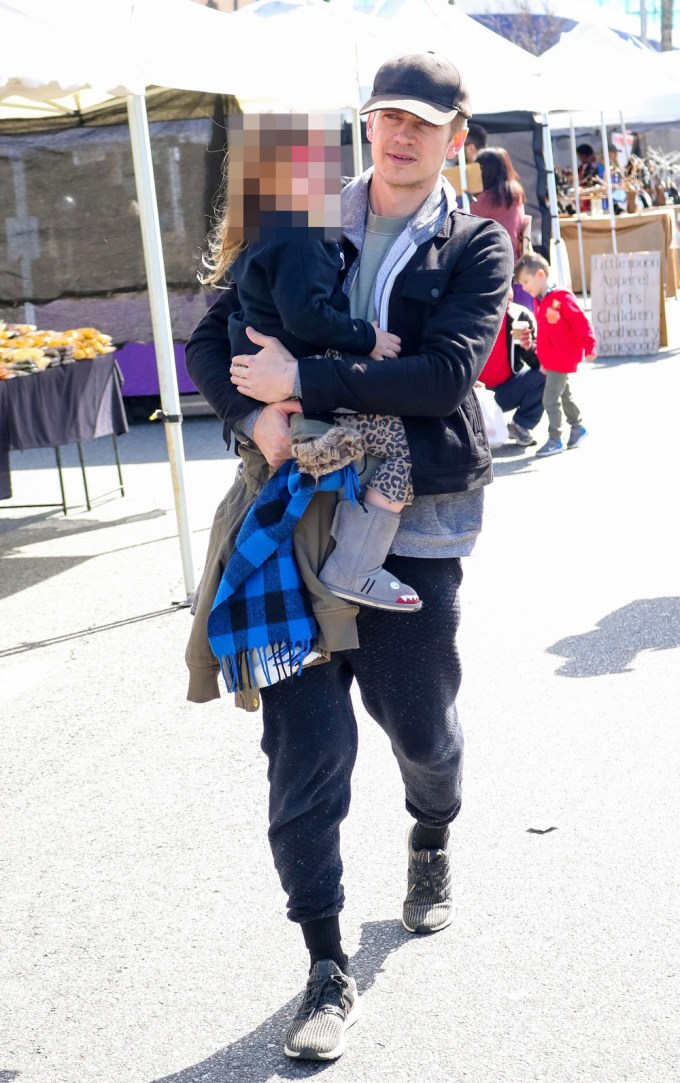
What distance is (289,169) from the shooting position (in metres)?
2.59

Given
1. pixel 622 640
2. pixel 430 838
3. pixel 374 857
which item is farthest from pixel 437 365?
pixel 622 640

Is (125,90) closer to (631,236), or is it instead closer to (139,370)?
(139,370)

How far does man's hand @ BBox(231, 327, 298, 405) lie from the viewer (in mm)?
2670

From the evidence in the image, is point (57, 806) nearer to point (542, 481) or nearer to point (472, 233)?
point (472, 233)

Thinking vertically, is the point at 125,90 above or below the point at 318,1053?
above

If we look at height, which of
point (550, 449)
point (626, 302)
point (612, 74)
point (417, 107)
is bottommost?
point (550, 449)

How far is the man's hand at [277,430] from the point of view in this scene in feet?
8.95

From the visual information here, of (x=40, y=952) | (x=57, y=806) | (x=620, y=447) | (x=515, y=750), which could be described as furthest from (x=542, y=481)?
(x=40, y=952)

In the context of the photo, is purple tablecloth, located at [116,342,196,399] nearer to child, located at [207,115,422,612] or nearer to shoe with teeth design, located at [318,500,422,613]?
child, located at [207,115,422,612]

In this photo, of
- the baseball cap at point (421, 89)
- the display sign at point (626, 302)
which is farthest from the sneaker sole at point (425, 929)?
the display sign at point (626, 302)

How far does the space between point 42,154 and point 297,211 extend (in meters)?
9.49

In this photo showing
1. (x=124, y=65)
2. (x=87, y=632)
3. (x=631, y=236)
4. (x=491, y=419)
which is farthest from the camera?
(x=631, y=236)

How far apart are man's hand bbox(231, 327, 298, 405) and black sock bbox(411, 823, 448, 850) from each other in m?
1.15

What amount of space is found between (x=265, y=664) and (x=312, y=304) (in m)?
0.72
